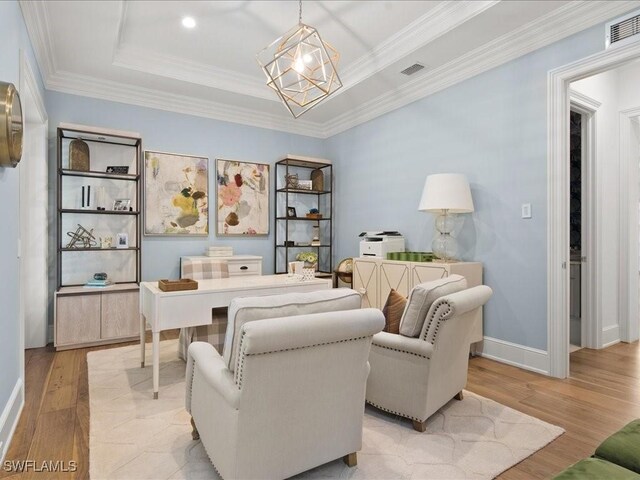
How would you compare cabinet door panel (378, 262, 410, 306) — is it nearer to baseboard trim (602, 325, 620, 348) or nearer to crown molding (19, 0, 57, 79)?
baseboard trim (602, 325, 620, 348)

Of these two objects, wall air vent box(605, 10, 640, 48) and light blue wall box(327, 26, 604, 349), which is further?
light blue wall box(327, 26, 604, 349)

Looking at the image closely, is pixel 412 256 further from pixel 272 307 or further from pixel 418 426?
pixel 272 307

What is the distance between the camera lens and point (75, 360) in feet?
10.8

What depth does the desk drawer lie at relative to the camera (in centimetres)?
448

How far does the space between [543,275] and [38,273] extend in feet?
15.3

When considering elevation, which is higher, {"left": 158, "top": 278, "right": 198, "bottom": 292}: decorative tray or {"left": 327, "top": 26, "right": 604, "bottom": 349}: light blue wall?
{"left": 327, "top": 26, "right": 604, "bottom": 349}: light blue wall

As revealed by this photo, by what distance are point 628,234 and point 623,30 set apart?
86.2 inches

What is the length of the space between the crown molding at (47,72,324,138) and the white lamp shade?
2.75 meters

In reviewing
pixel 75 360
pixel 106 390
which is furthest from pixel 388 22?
pixel 75 360

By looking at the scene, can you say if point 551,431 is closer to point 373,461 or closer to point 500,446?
point 500,446

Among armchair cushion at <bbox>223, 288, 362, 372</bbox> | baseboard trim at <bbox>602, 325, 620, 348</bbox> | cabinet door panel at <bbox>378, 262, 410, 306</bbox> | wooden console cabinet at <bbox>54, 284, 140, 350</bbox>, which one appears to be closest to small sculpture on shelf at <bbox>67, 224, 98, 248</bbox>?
wooden console cabinet at <bbox>54, 284, 140, 350</bbox>

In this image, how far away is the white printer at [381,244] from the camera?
13.3 ft

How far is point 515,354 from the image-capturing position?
3.16 meters

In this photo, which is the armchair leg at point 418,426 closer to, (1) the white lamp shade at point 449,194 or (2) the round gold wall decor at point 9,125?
(1) the white lamp shade at point 449,194
